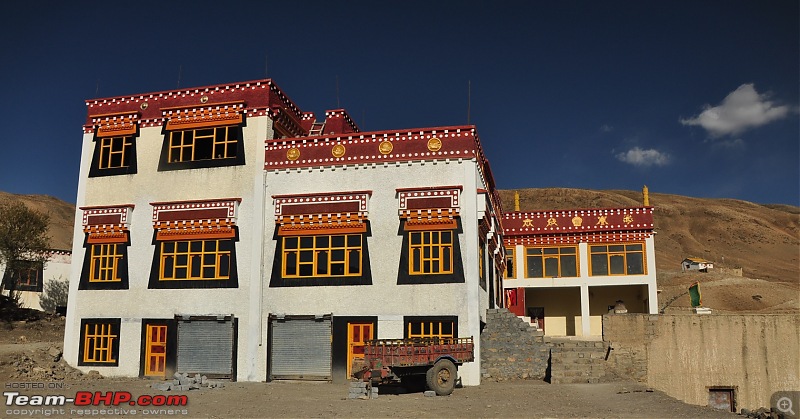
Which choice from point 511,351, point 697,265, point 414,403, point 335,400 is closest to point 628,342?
point 511,351

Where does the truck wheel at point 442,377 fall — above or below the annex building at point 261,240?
below

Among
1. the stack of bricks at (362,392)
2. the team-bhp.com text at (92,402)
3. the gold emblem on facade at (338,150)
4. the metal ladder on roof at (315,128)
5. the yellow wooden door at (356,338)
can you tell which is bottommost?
the team-bhp.com text at (92,402)

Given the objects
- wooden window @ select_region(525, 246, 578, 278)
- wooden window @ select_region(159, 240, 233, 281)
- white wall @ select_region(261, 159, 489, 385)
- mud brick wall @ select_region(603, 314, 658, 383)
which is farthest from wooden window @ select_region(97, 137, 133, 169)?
mud brick wall @ select_region(603, 314, 658, 383)

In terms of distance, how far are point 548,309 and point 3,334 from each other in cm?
2784

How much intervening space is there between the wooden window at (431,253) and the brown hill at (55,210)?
75.4 meters

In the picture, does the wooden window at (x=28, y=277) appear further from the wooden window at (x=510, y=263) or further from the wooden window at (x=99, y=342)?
the wooden window at (x=510, y=263)

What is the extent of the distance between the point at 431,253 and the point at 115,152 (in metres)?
13.8

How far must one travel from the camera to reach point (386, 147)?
2373cm

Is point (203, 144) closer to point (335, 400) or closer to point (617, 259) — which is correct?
point (335, 400)

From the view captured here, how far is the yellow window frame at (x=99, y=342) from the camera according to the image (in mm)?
24828

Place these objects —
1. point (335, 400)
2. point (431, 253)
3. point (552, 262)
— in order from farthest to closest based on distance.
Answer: point (552, 262)
point (431, 253)
point (335, 400)

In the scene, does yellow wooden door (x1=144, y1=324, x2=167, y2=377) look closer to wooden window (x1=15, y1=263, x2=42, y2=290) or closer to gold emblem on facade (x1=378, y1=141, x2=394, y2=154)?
gold emblem on facade (x1=378, y1=141, x2=394, y2=154)

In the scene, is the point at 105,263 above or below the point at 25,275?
below

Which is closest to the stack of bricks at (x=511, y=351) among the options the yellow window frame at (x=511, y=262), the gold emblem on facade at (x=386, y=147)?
the gold emblem on facade at (x=386, y=147)
